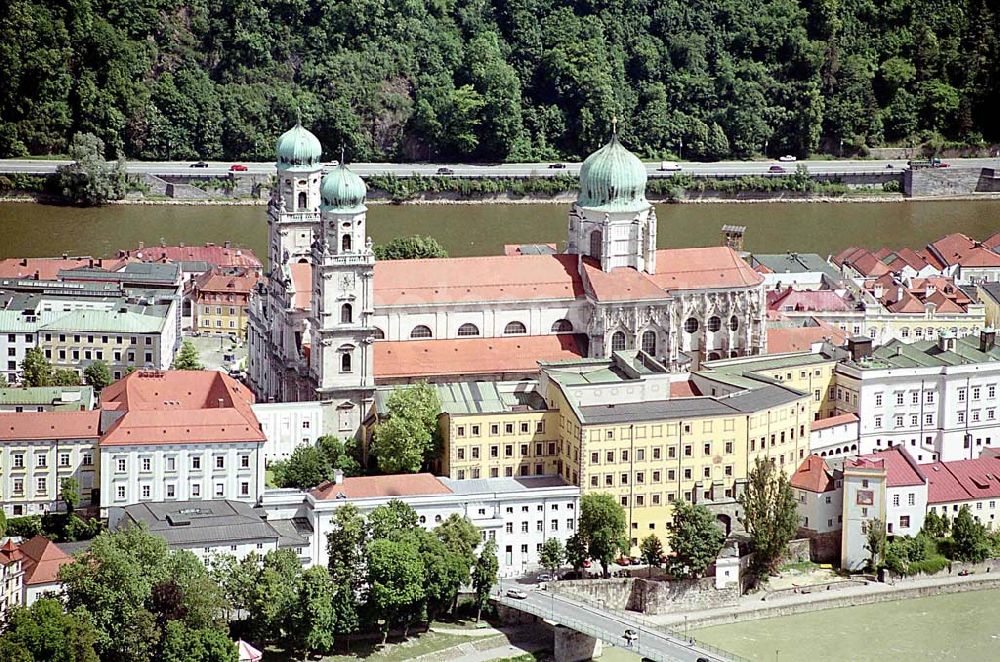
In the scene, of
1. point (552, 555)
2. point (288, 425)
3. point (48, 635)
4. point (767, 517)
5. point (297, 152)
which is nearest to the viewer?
point (48, 635)

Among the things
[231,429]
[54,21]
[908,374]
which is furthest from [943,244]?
[54,21]

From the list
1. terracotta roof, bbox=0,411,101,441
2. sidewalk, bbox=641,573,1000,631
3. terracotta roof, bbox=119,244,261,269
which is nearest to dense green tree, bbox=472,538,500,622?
sidewalk, bbox=641,573,1000,631

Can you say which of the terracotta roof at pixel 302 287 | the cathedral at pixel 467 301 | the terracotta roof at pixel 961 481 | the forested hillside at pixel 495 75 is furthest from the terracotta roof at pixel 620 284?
the forested hillside at pixel 495 75

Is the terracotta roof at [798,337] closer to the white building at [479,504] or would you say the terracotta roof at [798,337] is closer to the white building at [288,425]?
the white building at [479,504]

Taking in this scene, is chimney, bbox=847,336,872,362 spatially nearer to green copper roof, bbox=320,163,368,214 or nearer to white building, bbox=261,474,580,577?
white building, bbox=261,474,580,577

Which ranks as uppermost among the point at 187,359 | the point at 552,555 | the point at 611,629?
the point at 187,359

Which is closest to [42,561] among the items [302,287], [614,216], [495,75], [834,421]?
[302,287]

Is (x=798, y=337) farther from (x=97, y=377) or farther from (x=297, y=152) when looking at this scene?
(x=97, y=377)
